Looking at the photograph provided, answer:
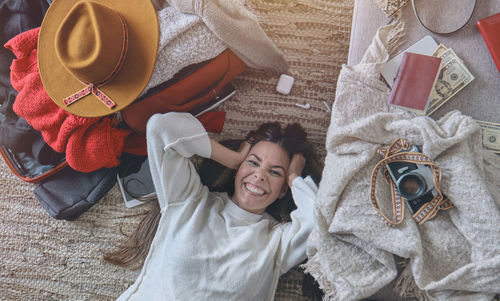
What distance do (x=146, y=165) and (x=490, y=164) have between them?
1.09m

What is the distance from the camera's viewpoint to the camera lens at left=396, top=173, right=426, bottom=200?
0.86 metres

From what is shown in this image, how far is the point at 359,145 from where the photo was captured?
0.92 metres

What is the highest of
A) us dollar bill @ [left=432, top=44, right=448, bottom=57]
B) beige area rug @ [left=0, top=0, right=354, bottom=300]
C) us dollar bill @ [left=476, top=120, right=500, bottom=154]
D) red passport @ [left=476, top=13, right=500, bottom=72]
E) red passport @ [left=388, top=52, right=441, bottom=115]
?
red passport @ [left=476, top=13, right=500, bottom=72]

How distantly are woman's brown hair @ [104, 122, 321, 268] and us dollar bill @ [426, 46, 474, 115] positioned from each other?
434 mm

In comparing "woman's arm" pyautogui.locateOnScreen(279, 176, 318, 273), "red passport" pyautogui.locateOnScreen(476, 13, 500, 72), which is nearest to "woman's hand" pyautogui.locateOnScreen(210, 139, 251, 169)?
"woman's arm" pyautogui.locateOnScreen(279, 176, 318, 273)

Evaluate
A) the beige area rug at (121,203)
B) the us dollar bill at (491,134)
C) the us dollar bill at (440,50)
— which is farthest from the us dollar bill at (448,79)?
the beige area rug at (121,203)

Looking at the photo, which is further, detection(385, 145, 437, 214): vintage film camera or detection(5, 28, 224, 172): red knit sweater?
detection(5, 28, 224, 172): red knit sweater

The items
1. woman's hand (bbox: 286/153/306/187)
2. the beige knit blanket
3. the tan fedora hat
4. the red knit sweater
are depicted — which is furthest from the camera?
woman's hand (bbox: 286/153/306/187)

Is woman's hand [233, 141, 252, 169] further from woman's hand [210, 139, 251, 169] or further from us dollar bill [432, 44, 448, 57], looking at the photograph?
us dollar bill [432, 44, 448, 57]

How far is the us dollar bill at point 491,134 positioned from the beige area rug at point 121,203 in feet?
1.69

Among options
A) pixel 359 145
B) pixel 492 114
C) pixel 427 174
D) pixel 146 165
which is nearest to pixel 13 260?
pixel 146 165

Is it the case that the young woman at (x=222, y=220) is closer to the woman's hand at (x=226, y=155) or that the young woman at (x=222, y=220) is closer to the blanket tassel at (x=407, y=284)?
the woman's hand at (x=226, y=155)

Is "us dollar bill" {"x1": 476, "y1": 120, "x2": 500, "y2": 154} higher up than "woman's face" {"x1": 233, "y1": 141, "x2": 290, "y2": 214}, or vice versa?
"us dollar bill" {"x1": 476, "y1": 120, "x2": 500, "y2": 154}

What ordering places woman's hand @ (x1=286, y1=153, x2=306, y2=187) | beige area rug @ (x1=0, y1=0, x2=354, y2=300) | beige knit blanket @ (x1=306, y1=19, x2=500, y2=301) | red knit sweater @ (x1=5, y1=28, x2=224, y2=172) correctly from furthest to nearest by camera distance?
beige area rug @ (x1=0, y1=0, x2=354, y2=300) < woman's hand @ (x1=286, y1=153, x2=306, y2=187) < red knit sweater @ (x1=5, y1=28, x2=224, y2=172) < beige knit blanket @ (x1=306, y1=19, x2=500, y2=301)
